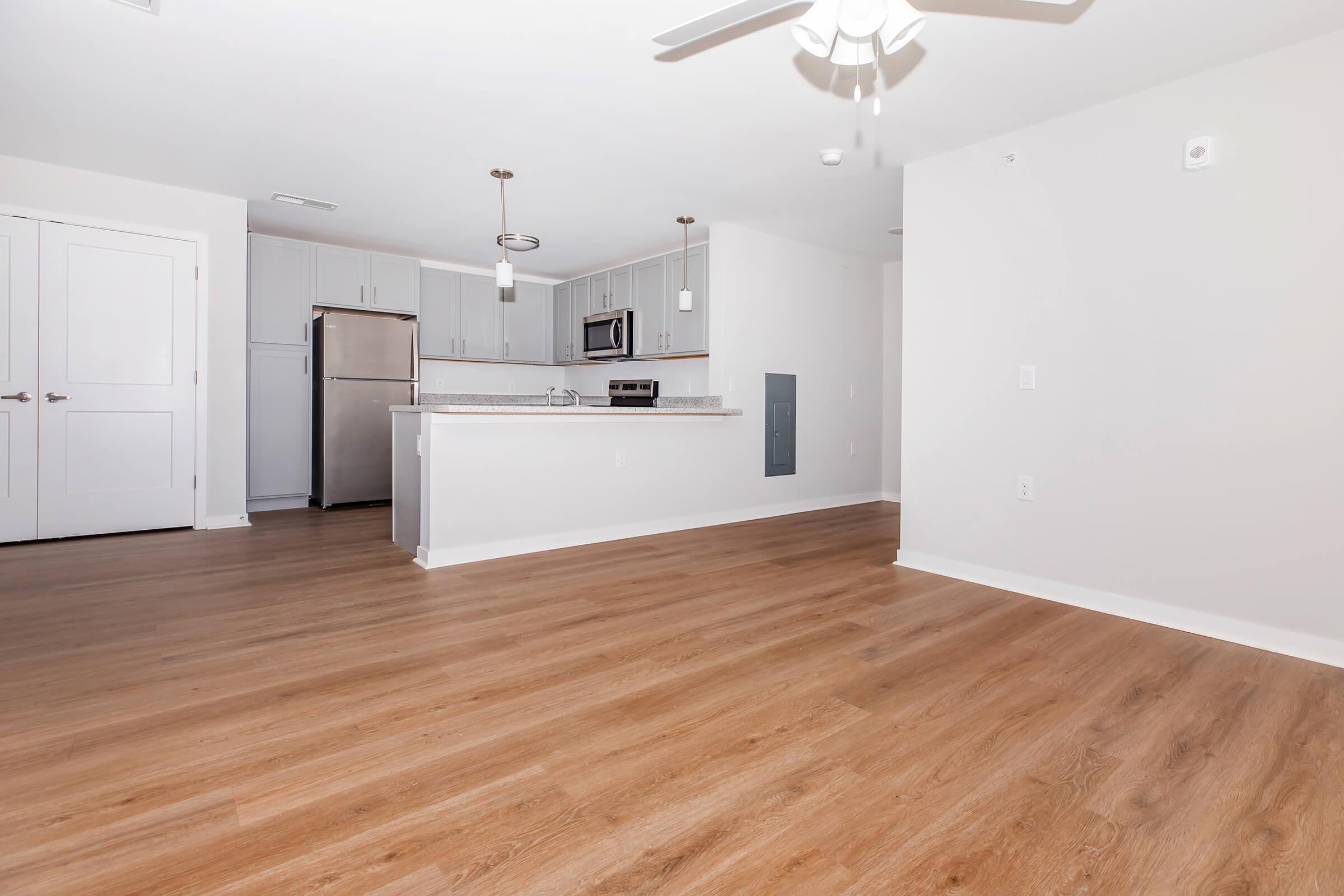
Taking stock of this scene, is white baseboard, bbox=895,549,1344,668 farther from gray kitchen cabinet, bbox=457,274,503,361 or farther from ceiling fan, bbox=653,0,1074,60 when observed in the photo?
gray kitchen cabinet, bbox=457,274,503,361

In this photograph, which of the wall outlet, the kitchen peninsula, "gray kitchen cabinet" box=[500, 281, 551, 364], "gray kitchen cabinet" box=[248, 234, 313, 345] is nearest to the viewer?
the wall outlet

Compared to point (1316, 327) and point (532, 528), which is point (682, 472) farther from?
point (1316, 327)

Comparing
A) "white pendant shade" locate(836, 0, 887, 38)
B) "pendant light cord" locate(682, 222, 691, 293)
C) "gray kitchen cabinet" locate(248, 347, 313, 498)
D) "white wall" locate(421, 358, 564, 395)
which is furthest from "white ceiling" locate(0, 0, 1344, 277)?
"white wall" locate(421, 358, 564, 395)

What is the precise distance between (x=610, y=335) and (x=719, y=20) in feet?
14.4

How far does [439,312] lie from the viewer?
20.9 ft

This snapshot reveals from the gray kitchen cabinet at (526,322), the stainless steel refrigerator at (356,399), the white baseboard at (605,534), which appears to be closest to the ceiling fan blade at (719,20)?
the white baseboard at (605,534)

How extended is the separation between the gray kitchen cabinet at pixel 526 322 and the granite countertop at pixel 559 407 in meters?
0.48

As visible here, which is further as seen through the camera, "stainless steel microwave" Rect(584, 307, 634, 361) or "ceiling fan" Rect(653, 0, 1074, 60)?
"stainless steel microwave" Rect(584, 307, 634, 361)

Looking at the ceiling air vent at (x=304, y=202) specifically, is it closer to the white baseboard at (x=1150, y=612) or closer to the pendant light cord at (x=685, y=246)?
the pendant light cord at (x=685, y=246)

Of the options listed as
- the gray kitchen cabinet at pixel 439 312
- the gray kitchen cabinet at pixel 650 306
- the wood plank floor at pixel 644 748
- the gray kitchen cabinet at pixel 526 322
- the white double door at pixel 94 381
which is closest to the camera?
the wood plank floor at pixel 644 748

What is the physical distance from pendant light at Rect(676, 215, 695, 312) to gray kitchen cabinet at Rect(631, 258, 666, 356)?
235 millimetres

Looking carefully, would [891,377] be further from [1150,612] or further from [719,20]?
[719,20]

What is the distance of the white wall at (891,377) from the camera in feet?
20.9

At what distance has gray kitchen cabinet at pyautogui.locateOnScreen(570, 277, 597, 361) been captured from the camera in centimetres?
664
